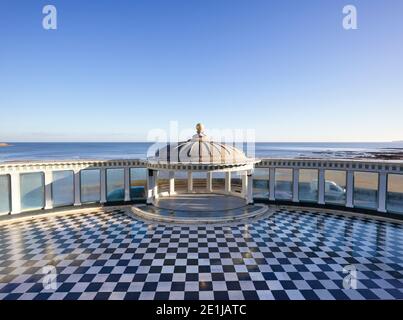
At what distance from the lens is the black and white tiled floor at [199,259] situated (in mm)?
7469

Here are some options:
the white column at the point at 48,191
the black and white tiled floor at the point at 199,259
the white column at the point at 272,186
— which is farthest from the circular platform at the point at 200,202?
the white column at the point at 48,191

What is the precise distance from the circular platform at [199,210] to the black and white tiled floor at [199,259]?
0.68 m

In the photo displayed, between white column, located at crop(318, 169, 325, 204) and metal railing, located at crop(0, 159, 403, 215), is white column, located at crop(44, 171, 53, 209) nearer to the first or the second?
metal railing, located at crop(0, 159, 403, 215)

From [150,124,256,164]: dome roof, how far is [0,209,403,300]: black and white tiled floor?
411 cm

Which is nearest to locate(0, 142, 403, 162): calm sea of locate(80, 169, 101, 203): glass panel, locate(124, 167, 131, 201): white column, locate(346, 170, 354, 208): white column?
locate(80, 169, 101, 203): glass panel

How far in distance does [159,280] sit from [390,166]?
14.0 metres

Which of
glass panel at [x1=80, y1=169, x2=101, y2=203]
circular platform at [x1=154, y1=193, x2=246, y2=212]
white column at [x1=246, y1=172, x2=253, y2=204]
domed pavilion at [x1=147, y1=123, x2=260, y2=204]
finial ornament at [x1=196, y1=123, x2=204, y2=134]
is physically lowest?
glass panel at [x1=80, y1=169, x2=101, y2=203]

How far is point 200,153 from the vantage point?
16.0 meters

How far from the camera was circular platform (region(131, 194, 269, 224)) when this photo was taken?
13.7 metres

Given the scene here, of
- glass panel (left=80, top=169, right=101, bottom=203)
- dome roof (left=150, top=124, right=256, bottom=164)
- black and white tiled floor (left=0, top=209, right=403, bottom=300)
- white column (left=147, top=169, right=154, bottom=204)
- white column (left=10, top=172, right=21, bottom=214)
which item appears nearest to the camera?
black and white tiled floor (left=0, top=209, right=403, bottom=300)

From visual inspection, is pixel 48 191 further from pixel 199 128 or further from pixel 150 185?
pixel 199 128
